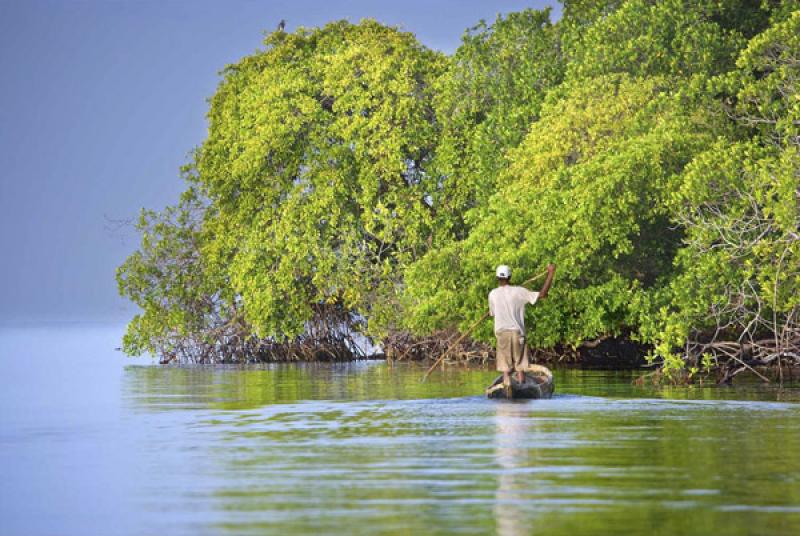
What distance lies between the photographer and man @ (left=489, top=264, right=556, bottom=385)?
20.5 m

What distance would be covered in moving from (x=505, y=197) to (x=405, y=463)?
57.0ft

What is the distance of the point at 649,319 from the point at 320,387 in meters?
5.55

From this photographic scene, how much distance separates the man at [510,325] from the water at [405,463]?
2.20 feet

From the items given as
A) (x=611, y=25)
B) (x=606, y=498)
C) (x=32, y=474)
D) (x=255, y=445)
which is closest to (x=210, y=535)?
(x=606, y=498)

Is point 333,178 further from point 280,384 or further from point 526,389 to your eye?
point 526,389

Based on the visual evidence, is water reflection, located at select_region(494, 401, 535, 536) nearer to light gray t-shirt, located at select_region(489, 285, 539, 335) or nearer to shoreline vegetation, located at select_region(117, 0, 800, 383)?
light gray t-shirt, located at select_region(489, 285, 539, 335)

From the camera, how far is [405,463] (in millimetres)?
12766

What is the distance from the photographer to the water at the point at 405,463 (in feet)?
31.7

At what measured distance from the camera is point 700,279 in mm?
24734

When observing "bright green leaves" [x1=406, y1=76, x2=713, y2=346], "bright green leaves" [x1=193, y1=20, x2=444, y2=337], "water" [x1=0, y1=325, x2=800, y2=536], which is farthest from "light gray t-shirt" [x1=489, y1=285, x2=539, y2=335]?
"bright green leaves" [x1=193, y1=20, x2=444, y2=337]

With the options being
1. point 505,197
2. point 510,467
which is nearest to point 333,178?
point 505,197

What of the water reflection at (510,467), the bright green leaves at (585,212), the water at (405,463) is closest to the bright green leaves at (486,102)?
the bright green leaves at (585,212)

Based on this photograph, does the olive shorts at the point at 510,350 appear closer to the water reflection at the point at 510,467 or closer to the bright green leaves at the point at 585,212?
the water reflection at the point at 510,467

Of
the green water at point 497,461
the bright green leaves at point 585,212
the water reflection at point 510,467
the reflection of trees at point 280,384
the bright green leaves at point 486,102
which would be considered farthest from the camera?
the bright green leaves at point 486,102
